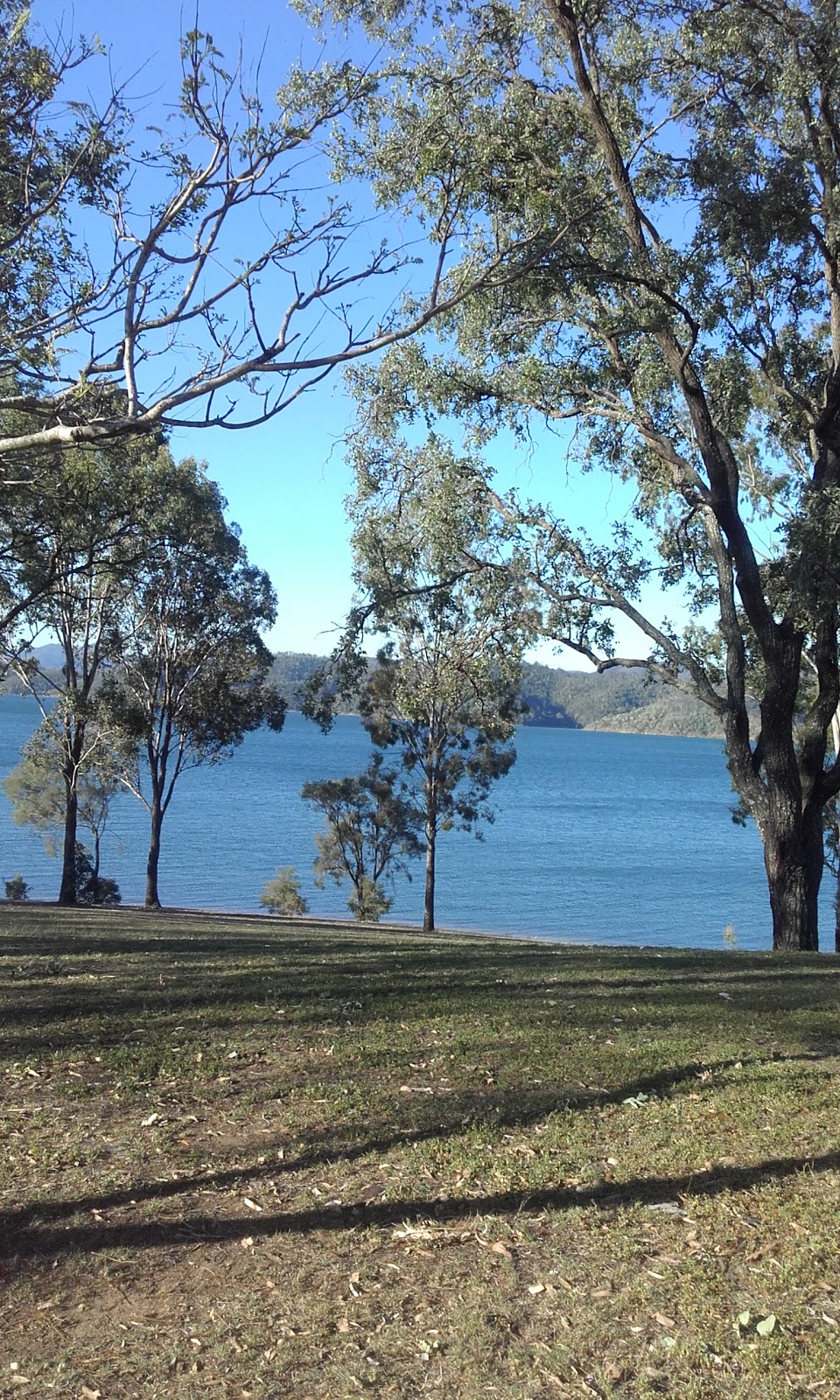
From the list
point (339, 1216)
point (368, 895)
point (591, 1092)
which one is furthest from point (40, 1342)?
point (368, 895)

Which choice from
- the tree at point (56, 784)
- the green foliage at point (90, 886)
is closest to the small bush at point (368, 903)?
the green foliage at point (90, 886)

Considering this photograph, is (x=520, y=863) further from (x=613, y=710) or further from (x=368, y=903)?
(x=613, y=710)

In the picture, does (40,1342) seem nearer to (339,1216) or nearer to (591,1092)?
(339,1216)

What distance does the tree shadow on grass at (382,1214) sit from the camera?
414 cm

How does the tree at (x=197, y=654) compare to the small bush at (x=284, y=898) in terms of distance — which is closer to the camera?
the tree at (x=197, y=654)

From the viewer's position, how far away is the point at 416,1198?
4508 millimetres

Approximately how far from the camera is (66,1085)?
589cm

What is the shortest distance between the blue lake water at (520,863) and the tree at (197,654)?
8717 millimetres

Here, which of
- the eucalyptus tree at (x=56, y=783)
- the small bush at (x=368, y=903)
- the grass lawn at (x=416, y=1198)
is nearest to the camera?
the grass lawn at (x=416, y=1198)

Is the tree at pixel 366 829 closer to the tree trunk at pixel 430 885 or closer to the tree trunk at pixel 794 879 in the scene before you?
the tree trunk at pixel 430 885

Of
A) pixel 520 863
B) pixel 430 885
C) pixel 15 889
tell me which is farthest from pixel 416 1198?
pixel 520 863

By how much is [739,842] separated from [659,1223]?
6318 cm

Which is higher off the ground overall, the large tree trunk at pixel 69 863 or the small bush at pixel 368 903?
the large tree trunk at pixel 69 863

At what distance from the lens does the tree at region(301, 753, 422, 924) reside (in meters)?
33.2
